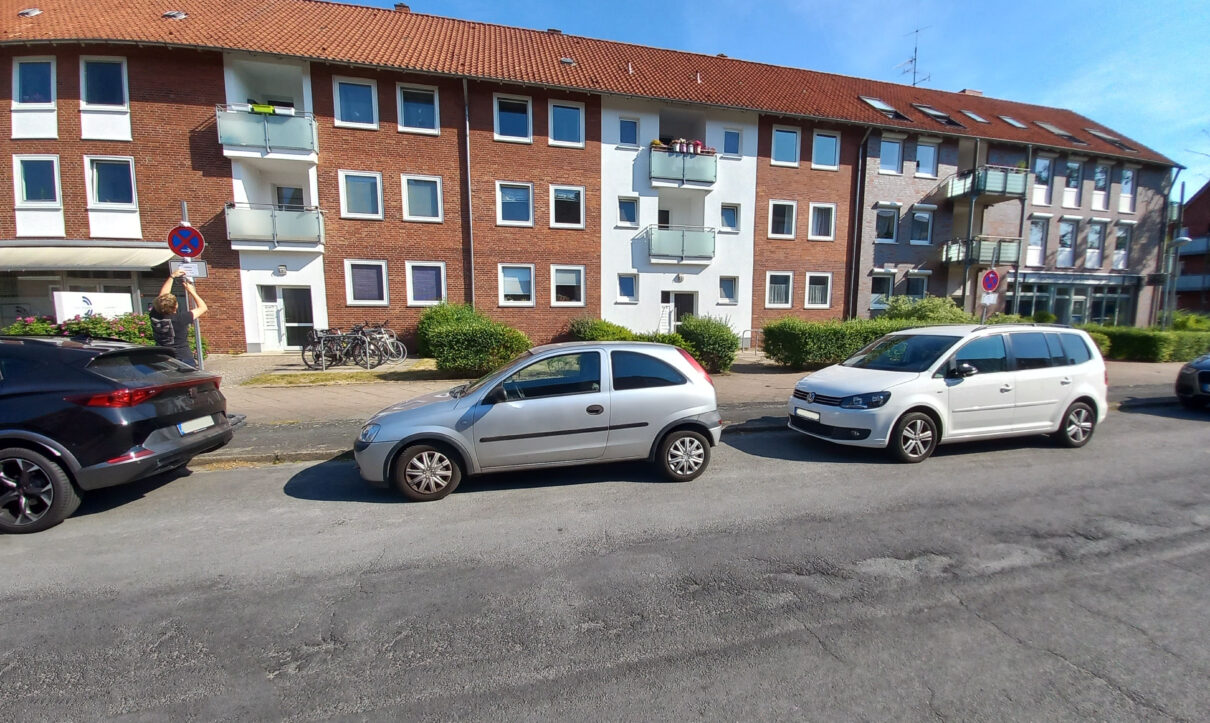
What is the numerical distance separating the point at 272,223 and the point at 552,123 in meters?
9.70

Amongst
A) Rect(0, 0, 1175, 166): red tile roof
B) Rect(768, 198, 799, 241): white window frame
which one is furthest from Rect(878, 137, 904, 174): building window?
Rect(768, 198, 799, 241): white window frame

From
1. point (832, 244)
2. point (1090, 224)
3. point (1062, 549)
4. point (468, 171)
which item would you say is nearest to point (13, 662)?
point (1062, 549)

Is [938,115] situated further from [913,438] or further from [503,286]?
[913,438]

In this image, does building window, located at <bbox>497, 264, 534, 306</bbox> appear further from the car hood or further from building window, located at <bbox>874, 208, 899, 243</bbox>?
building window, located at <bbox>874, 208, 899, 243</bbox>

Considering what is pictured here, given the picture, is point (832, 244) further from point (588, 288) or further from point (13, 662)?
point (13, 662)

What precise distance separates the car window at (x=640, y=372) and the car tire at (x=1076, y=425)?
5230 mm

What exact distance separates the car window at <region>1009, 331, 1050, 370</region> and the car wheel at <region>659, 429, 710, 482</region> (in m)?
4.35

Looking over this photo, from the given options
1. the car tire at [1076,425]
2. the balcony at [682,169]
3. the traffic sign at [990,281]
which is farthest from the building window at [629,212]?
the car tire at [1076,425]

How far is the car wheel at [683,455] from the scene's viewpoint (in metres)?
5.05

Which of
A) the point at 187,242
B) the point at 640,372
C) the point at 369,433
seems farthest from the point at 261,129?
the point at 640,372

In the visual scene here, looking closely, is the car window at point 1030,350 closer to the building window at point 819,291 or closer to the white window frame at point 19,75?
the building window at point 819,291

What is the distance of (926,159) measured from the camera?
21625 mm

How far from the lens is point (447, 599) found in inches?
117

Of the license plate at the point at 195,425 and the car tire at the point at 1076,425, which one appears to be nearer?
the license plate at the point at 195,425
